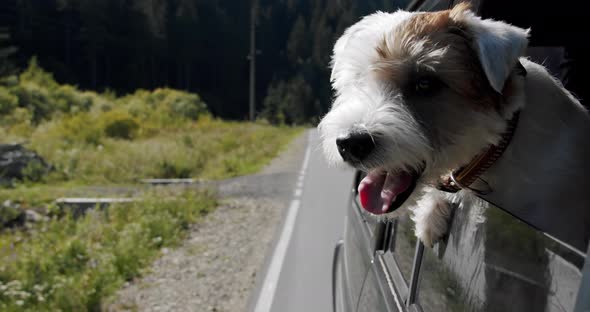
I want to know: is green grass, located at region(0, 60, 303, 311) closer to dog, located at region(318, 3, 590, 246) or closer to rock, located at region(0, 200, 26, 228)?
rock, located at region(0, 200, 26, 228)

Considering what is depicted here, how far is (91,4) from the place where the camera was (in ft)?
240

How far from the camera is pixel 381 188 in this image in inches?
67.4

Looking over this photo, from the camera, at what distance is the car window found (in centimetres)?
95

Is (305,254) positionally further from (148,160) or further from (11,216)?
(148,160)

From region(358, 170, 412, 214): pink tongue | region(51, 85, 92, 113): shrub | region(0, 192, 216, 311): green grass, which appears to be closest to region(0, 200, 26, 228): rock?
region(0, 192, 216, 311): green grass

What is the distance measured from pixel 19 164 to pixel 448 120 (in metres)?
15.3

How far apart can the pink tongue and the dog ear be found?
424 millimetres

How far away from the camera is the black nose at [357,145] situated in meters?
1.62

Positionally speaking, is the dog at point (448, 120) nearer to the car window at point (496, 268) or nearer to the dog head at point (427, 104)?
the dog head at point (427, 104)

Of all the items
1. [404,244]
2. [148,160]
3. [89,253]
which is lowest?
[148,160]

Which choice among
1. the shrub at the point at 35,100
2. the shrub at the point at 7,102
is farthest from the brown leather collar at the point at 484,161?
the shrub at the point at 35,100

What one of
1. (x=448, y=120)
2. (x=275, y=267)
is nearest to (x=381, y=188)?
(x=448, y=120)

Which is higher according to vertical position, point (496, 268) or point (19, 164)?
point (496, 268)

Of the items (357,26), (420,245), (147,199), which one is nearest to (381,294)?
(420,245)
